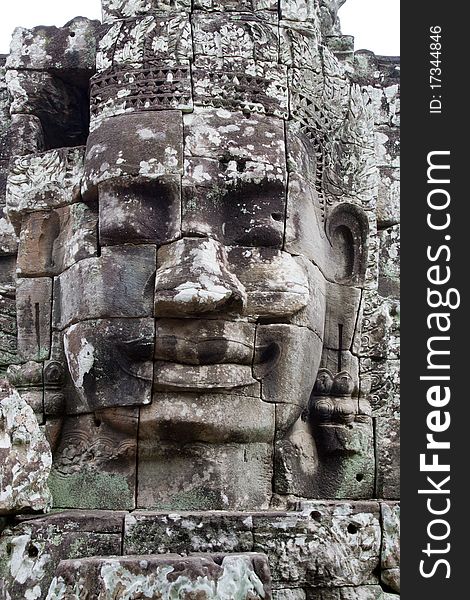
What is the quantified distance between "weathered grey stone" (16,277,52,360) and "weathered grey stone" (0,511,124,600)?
1491 mm

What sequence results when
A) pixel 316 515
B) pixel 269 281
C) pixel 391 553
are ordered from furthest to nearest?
pixel 269 281
pixel 391 553
pixel 316 515

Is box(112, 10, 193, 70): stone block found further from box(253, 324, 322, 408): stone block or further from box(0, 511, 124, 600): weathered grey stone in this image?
box(0, 511, 124, 600): weathered grey stone

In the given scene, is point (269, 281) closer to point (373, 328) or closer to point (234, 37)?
point (373, 328)

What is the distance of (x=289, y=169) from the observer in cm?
830

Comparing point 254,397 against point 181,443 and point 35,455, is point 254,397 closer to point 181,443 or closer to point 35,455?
point 181,443

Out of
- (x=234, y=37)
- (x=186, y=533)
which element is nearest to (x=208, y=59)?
(x=234, y=37)

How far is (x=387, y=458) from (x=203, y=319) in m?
1.75

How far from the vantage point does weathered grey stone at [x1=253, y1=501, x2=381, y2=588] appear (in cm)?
743

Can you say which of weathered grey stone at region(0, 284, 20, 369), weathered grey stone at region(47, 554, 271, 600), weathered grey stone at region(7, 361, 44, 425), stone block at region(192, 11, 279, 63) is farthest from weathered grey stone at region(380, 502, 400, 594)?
stone block at region(192, 11, 279, 63)

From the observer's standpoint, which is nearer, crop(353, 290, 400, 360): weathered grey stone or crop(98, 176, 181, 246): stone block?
crop(98, 176, 181, 246): stone block

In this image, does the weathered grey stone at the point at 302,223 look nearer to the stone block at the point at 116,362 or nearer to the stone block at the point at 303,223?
the stone block at the point at 303,223

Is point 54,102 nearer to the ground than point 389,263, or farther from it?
farther from it

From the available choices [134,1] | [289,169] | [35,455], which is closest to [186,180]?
[289,169]

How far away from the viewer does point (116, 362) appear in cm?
796
